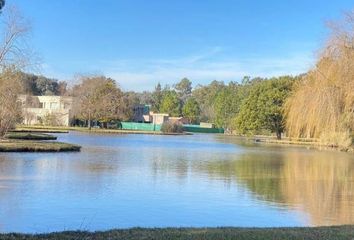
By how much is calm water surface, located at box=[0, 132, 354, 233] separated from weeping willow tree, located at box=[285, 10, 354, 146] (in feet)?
26.6

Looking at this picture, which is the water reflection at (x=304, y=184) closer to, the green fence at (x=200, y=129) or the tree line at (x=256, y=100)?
the tree line at (x=256, y=100)

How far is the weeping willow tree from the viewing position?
2731 centimetres

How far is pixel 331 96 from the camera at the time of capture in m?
29.5

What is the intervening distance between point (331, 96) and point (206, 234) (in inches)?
964

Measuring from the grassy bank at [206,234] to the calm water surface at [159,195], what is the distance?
190 cm

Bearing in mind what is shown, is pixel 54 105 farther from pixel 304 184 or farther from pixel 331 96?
pixel 304 184

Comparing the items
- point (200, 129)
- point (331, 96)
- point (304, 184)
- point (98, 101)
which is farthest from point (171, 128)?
point (304, 184)

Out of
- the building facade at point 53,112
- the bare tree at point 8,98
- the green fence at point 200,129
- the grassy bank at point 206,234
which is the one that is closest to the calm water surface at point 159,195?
the grassy bank at point 206,234

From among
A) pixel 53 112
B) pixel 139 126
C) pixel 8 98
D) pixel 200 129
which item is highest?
pixel 53 112

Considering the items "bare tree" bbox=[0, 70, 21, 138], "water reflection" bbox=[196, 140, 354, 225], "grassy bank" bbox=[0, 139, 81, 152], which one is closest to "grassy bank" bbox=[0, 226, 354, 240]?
"water reflection" bbox=[196, 140, 354, 225]

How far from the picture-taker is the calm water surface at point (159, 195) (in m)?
9.73

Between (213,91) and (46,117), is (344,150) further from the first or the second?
(213,91)

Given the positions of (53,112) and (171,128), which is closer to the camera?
(171,128)

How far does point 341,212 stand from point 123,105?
64.0 m
